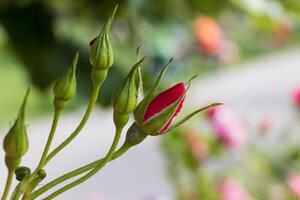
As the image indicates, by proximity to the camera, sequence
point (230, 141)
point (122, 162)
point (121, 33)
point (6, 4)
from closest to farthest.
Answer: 1. point (6, 4)
2. point (121, 33)
3. point (230, 141)
4. point (122, 162)

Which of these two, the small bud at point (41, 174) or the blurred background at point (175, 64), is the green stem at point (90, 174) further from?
the blurred background at point (175, 64)

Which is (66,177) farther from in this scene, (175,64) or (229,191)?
(175,64)

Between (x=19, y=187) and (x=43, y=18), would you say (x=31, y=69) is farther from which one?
(x=19, y=187)

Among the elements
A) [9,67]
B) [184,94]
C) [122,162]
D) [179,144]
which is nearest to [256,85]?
[9,67]

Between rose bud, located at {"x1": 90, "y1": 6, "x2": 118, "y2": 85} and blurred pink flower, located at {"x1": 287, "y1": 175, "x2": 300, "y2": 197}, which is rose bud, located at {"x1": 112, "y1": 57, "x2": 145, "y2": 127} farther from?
blurred pink flower, located at {"x1": 287, "y1": 175, "x2": 300, "y2": 197}

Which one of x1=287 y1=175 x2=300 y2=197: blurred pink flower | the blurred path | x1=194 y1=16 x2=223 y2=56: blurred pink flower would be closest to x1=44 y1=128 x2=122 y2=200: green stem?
x1=287 y1=175 x2=300 y2=197: blurred pink flower

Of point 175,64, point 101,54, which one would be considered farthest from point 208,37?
point 101,54

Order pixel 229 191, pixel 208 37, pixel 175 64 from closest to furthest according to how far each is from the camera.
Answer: pixel 229 191, pixel 175 64, pixel 208 37
